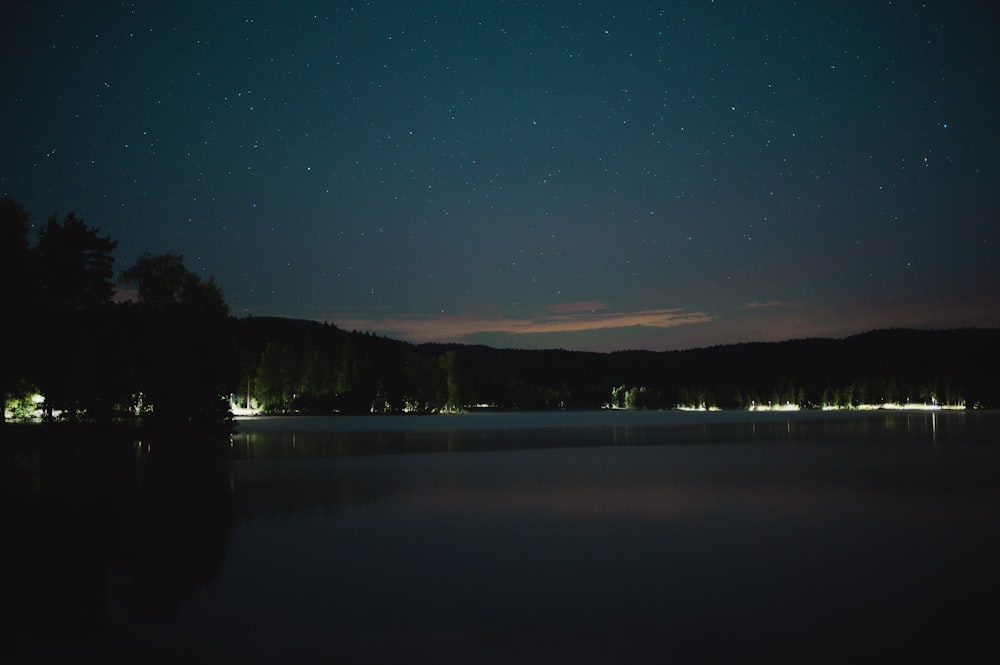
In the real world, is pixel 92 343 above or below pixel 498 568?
above

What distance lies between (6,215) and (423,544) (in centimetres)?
3837

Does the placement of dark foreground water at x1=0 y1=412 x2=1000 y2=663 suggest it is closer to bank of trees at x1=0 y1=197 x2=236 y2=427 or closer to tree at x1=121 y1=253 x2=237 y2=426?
bank of trees at x1=0 y1=197 x2=236 y2=427

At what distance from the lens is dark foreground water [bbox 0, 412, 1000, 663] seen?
383 inches

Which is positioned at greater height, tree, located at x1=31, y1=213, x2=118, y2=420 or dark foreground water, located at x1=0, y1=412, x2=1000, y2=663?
tree, located at x1=31, y1=213, x2=118, y2=420

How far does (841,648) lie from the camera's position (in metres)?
9.50

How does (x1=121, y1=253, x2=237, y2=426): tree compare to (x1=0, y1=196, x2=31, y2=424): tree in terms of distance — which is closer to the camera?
(x1=0, y1=196, x2=31, y2=424): tree

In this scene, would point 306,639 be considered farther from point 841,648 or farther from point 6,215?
point 6,215

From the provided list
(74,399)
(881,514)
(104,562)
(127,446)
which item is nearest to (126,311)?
(74,399)

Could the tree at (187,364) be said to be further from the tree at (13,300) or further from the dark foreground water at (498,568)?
the dark foreground water at (498,568)

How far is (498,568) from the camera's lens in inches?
563

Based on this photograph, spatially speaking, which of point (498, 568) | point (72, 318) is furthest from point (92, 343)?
point (498, 568)

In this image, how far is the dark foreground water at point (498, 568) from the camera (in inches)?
383

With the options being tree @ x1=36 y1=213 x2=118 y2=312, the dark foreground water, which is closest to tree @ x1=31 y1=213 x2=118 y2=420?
tree @ x1=36 y1=213 x2=118 y2=312

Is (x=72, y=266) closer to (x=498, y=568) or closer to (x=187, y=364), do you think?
(x=187, y=364)
